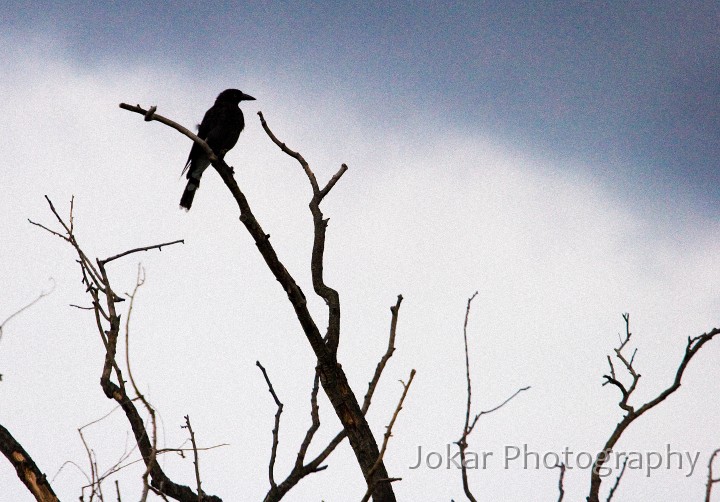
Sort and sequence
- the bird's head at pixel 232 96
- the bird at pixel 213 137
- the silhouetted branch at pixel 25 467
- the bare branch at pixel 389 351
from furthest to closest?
1. the bird's head at pixel 232 96
2. the bird at pixel 213 137
3. the silhouetted branch at pixel 25 467
4. the bare branch at pixel 389 351

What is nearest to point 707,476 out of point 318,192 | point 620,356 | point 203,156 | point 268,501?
point 620,356

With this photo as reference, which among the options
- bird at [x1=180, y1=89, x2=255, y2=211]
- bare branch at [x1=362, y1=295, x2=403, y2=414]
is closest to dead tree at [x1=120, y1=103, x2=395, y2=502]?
bare branch at [x1=362, y1=295, x2=403, y2=414]

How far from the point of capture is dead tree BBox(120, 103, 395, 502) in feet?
13.0

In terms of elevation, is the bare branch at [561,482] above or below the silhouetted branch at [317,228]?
below

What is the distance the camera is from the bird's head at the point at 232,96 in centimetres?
934

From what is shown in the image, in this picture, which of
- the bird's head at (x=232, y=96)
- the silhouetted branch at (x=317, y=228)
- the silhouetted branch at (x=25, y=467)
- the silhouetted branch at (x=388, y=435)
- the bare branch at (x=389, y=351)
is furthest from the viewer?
the bird's head at (x=232, y=96)

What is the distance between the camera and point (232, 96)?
9.36 metres

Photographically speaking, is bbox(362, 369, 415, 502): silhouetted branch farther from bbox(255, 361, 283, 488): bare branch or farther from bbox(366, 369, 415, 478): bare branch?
bbox(255, 361, 283, 488): bare branch

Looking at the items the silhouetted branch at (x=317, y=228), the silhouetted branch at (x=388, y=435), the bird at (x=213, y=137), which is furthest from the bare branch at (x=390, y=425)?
the bird at (x=213, y=137)

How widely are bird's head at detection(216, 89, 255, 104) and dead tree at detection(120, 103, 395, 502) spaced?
4.82m

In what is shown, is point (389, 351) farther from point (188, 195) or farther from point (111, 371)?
point (188, 195)

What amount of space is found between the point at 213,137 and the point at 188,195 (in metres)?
0.75

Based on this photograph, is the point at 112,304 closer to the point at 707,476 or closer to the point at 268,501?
the point at 268,501

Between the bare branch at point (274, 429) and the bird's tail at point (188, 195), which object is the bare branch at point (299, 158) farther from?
the bird's tail at point (188, 195)
